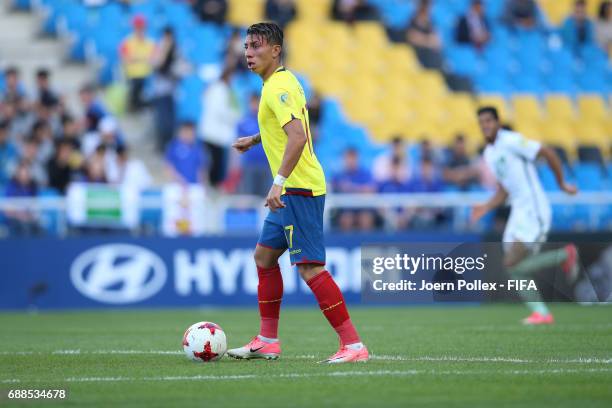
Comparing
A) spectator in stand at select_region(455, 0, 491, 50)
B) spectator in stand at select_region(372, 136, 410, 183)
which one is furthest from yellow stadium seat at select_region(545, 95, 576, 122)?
spectator in stand at select_region(372, 136, 410, 183)

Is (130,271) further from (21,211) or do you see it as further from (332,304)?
(332,304)

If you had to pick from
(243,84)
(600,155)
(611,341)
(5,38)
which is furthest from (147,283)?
(600,155)

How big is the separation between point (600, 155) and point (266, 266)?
17694 mm

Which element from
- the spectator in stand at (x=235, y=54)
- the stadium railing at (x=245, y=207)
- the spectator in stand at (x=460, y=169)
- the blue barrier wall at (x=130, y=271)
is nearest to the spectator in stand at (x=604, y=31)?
the spectator in stand at (x=460, y=169)

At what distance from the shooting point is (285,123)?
30.0 feet

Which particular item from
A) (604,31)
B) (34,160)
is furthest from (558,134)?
(34,160)

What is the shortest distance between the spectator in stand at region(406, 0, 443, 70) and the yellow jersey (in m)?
17.4

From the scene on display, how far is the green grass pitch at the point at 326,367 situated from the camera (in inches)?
289

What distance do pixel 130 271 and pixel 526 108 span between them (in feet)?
38.6

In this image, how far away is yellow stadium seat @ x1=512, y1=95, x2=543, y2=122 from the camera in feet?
88.7

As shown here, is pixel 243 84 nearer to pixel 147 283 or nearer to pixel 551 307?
pixel 147 283

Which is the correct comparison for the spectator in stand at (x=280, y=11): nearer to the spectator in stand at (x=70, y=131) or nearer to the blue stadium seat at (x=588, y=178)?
the spectator in stand at (x=70, y=131)

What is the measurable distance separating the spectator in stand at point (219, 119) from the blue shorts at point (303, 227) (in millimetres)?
11577

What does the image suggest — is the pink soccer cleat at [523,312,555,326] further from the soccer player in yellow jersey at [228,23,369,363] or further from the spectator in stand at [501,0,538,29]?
the spectator in stand at [501,0,538,29]
